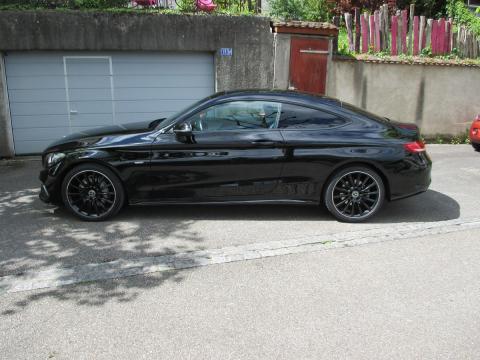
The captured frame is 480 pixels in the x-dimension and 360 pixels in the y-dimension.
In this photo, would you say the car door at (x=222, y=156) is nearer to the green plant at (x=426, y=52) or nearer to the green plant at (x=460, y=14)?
the green plant at (x=426, y=52)

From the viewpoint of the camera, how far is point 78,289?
3.92 meters

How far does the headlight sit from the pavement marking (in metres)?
1.61

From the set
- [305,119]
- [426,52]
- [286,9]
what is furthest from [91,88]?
[426,52]

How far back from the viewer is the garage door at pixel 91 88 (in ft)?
30.9

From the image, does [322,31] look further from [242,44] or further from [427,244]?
[427,244]

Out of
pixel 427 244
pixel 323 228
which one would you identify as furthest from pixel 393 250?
pixel 323 228

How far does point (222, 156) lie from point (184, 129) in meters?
0.54

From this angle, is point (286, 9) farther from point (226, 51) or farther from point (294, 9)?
point (226, 51)

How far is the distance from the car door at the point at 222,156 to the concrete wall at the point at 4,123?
5.47m

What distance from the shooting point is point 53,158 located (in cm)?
546

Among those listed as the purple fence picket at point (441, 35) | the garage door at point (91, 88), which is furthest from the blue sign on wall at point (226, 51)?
the purple fence picket at point (441, 35)

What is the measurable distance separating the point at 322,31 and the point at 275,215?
6003 mm

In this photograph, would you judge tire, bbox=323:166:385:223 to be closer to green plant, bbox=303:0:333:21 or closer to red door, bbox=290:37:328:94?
red door, bbox=290:37:328:94

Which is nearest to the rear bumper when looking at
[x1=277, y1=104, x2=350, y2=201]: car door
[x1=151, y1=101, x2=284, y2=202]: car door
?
[x1=277, y1=104, x2=350, y2=201]: car door
